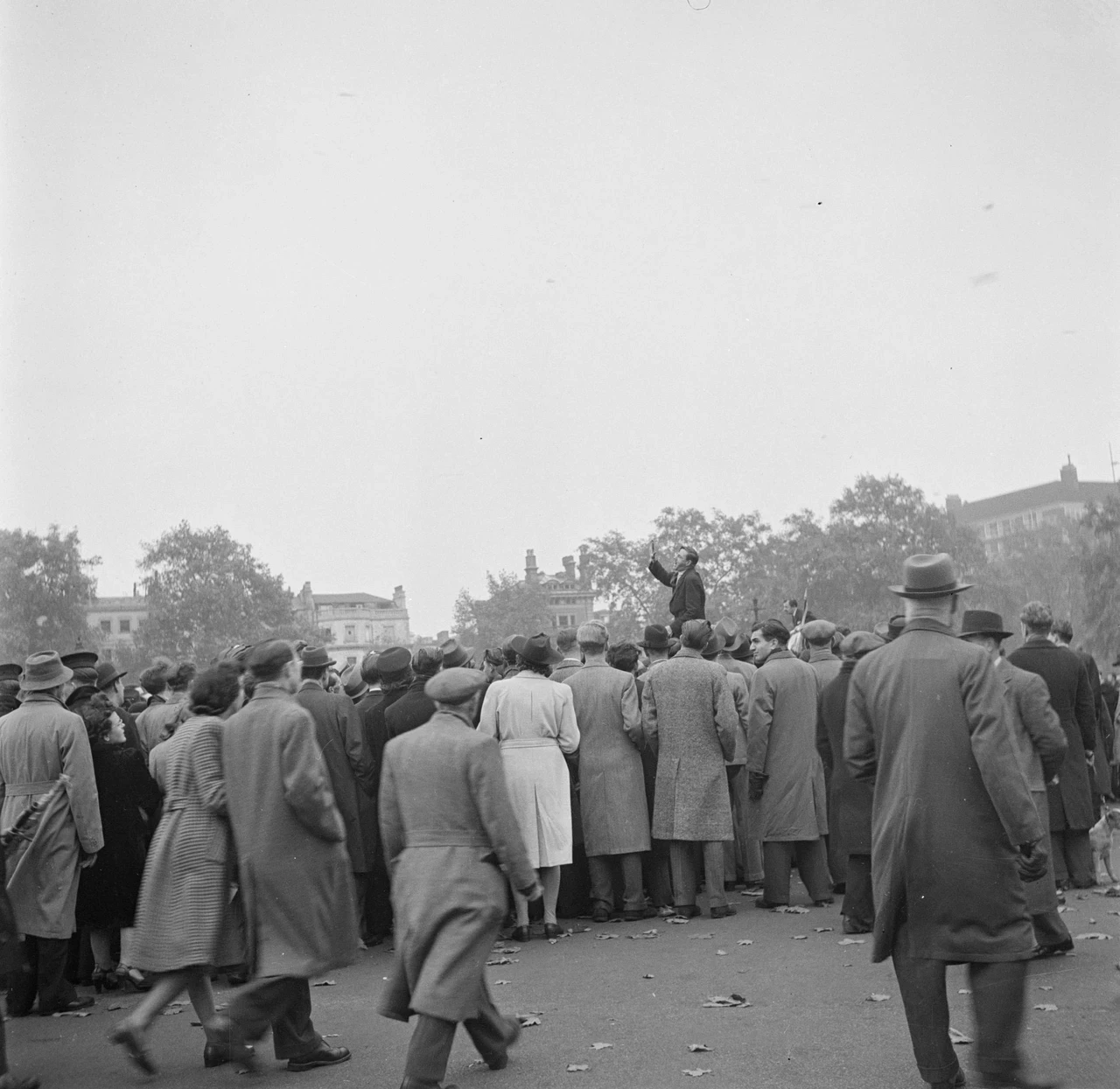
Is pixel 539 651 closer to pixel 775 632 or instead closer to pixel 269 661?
pixel 775 632

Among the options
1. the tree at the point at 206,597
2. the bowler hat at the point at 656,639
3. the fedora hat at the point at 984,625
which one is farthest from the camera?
the tree at the point at 206,597

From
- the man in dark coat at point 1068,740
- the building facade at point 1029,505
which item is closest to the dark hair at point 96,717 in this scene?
the man in dark coat at point 1068,740

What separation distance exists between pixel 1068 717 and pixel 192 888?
6.41m

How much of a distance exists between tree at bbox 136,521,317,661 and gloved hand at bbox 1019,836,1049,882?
92825 mm

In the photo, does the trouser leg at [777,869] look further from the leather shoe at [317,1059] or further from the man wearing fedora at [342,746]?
the leather shoe at [317,1059]

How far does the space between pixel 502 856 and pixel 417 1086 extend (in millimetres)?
949

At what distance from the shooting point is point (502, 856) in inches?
222

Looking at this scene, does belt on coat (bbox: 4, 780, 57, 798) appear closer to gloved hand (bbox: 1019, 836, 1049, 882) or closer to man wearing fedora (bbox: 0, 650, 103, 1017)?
man wearing fedora (bbox: 0, 650, 103, 1017)

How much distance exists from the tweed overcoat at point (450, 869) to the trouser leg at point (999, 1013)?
6.00 ft

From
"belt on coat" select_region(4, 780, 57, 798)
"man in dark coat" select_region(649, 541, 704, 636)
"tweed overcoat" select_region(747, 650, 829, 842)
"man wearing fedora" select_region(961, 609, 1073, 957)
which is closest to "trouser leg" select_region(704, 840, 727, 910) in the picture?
"tweed overcoat" select_region(747, 650, 829, 842)

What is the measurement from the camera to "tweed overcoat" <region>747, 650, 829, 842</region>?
10125 mm

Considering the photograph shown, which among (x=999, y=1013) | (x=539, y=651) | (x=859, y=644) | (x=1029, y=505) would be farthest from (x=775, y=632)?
(x=1029, y=505)

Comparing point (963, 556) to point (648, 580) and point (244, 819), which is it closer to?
point (648, 580)

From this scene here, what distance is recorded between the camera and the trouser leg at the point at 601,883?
404 inches
